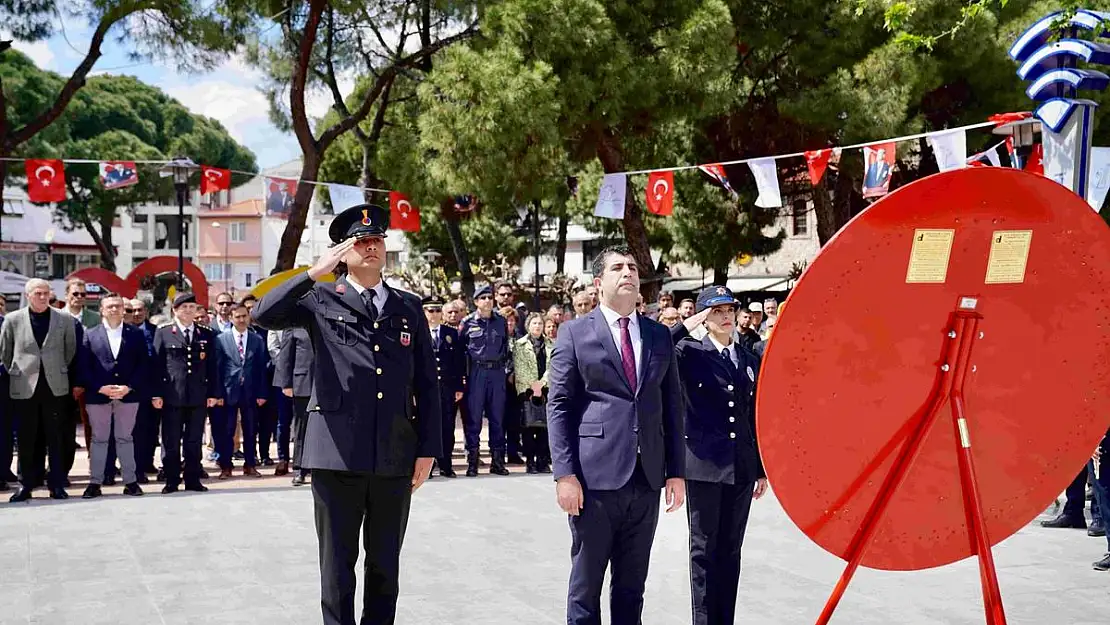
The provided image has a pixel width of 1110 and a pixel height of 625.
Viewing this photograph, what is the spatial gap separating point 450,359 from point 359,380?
831 centimetres

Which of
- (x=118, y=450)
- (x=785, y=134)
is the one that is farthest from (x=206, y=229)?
(x=118, y=450)

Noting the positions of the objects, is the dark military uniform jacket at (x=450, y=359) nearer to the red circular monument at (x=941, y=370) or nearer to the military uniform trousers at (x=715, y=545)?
the military uniform trousers at (x=715, y=545)

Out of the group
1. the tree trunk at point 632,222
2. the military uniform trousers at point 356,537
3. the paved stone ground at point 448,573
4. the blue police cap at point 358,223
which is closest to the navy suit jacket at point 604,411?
the military uniform trousers at point 356,537

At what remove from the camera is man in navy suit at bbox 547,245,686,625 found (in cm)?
479

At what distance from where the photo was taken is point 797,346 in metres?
3.43

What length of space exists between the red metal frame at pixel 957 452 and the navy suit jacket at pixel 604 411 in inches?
48.6

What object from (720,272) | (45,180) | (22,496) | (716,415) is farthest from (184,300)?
(720,272)

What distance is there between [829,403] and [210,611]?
13.8 feet

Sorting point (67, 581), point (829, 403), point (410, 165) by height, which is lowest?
point (67, 581)

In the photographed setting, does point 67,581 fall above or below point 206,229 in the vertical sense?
below

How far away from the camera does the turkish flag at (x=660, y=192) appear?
65.8 ft

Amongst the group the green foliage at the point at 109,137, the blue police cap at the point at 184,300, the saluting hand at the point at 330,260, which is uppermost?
the green foliage at the point at 109,137

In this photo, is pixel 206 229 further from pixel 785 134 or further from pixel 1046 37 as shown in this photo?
pixel 1046 37

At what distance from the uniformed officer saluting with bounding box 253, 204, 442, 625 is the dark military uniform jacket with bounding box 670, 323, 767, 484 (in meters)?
1.31
